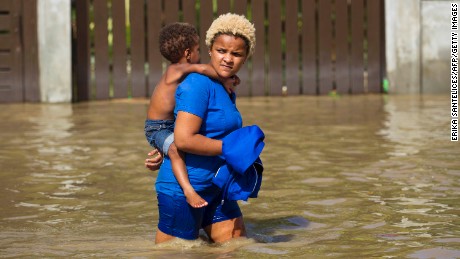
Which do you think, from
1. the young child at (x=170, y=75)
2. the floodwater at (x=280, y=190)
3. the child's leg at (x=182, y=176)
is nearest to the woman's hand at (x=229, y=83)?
the young child at (x=170, y=75)

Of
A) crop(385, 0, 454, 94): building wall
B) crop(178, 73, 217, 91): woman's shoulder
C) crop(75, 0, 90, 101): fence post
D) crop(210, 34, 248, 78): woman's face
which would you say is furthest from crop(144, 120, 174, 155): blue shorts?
crop(385, 0, 454, 94): building wall

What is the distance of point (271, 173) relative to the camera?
735cm

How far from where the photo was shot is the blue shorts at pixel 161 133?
486 centimetres

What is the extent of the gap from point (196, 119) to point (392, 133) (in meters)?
5.25

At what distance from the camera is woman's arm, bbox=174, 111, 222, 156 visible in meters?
4.66

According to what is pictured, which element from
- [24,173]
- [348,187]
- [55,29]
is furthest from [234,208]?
[55,29]

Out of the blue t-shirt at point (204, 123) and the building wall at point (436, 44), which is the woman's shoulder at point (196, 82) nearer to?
the blue t-shirt at point (204, 123)

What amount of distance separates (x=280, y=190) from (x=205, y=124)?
199cm

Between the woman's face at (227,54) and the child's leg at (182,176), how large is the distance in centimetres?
46

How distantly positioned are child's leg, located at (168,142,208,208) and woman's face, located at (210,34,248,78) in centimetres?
46

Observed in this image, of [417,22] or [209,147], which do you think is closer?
[209,147]

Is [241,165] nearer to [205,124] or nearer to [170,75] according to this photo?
[205,124]

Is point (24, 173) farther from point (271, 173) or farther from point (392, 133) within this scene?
point (392, 133)

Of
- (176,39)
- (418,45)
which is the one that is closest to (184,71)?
(176,39)
